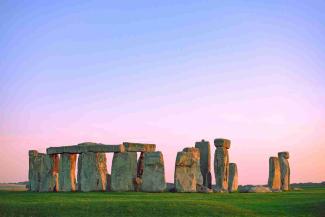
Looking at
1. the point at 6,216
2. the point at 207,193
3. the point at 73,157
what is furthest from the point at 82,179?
the point at 6,216

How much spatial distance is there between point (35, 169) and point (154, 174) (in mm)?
9911

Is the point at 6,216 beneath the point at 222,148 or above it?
beneath

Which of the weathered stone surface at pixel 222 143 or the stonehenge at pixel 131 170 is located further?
the weathered stone surface at pixel 222 143

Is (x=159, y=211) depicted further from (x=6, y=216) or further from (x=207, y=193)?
(x=207, y=193)

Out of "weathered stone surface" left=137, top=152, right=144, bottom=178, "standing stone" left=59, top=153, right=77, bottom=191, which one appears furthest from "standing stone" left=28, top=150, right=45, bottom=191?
"weathered stone surface" left=137, top=152, right=144, bottom=178

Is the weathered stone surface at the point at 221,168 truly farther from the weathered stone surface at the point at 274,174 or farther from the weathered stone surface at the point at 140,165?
the weathered stone surface at the point at 274,174

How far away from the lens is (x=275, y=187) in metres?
39.2

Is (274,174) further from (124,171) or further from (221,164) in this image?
(124,171)

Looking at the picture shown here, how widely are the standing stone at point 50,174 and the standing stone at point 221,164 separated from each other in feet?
33.7

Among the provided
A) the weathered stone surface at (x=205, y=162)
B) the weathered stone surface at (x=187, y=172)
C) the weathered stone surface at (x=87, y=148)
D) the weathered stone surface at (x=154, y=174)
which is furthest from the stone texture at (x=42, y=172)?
the weathered stone surface at (x=205, y=162)

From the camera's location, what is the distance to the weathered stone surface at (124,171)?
3359 cm

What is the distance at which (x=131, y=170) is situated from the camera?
33.8m

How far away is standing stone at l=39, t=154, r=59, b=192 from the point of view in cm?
3606

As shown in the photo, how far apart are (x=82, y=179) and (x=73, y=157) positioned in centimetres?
173
